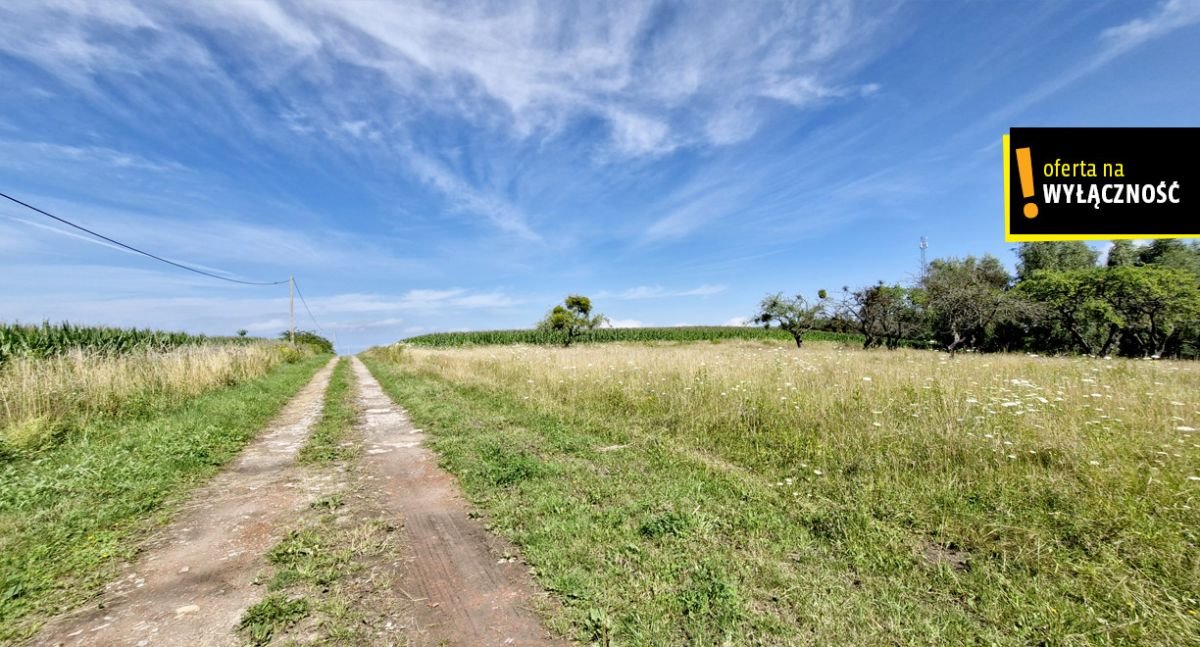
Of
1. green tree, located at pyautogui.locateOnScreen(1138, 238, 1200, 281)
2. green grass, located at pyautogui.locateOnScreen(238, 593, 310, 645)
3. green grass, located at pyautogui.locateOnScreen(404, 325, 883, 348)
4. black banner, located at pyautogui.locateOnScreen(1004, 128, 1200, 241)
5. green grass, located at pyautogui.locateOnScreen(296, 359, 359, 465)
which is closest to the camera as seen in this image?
green grass, located at pyautogui.locateOnScreen(238, 593, 310, 645)

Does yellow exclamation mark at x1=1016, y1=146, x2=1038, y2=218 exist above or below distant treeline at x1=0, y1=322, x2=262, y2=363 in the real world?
above

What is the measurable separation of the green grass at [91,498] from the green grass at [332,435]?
1.08 m

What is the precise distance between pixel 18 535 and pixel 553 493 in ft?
16.1

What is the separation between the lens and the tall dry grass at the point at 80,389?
7.32m

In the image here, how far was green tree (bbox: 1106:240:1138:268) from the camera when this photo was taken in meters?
33.0

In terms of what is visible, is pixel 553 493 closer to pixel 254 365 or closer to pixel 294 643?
pixel 294 643

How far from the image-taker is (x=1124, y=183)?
1087cm

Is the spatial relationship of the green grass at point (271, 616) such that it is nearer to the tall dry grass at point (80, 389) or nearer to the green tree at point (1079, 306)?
the tall dry grass at point (80, 389)

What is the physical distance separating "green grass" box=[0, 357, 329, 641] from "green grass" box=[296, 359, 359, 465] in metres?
1.08

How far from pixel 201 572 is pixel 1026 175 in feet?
55.6

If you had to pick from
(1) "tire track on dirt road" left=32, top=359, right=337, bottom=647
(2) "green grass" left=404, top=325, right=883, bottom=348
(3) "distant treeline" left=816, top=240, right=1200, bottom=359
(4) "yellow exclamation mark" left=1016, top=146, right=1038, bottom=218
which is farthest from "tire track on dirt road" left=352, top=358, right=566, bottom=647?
(2) "green grass" left=404, top=325, right=883, bottom=348

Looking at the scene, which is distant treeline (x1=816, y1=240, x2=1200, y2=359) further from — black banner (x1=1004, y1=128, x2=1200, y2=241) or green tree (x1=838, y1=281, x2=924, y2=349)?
black banner (x1=1004, y1=128, x2=1200, y2=241)

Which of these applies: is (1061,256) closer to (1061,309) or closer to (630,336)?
(1061,309)

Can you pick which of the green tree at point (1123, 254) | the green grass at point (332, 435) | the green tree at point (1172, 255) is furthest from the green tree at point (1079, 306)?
the green grass at point (332, 435)
